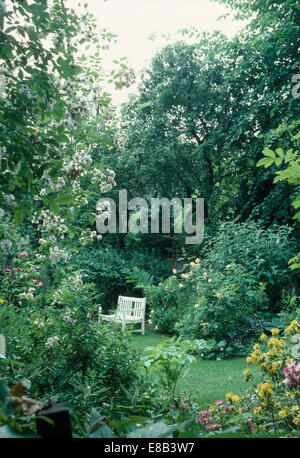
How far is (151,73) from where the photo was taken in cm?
1030

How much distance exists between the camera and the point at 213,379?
14.3 ft

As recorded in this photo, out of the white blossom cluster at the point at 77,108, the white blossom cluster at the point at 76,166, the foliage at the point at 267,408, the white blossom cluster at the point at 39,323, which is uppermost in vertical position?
the white blossom cluster at the point at 77,108

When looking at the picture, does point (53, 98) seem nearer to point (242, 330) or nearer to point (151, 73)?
point (242, 330)

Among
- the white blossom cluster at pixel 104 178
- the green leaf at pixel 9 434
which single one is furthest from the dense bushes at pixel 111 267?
the green leaf at pixel 9 434

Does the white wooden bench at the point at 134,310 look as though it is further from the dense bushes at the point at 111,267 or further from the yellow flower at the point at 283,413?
the yellow flower at the point at 283,413

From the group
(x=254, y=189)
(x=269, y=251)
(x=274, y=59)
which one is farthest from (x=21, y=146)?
(x=274, y=59)

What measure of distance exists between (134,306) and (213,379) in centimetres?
418

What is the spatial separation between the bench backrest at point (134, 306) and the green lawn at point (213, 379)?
2731mm

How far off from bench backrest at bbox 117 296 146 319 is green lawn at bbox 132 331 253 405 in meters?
2.73

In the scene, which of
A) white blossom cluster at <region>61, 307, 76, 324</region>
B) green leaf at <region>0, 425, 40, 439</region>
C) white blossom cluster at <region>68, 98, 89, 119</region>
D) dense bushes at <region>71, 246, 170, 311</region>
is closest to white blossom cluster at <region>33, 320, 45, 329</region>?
white blossom cluster at <region>61, 307, 76, 324</region>

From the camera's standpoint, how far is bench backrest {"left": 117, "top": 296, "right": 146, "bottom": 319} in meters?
7.96

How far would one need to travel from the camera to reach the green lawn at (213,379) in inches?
147

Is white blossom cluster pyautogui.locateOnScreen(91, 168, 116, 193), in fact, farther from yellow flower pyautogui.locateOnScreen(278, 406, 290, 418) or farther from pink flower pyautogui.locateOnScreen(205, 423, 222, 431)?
yellow flower pyautogui.locateOnScreen(278, 406, 290, 418)

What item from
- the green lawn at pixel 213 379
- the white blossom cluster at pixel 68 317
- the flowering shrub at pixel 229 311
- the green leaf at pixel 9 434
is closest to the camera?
the green leaf at pixel 9 434
